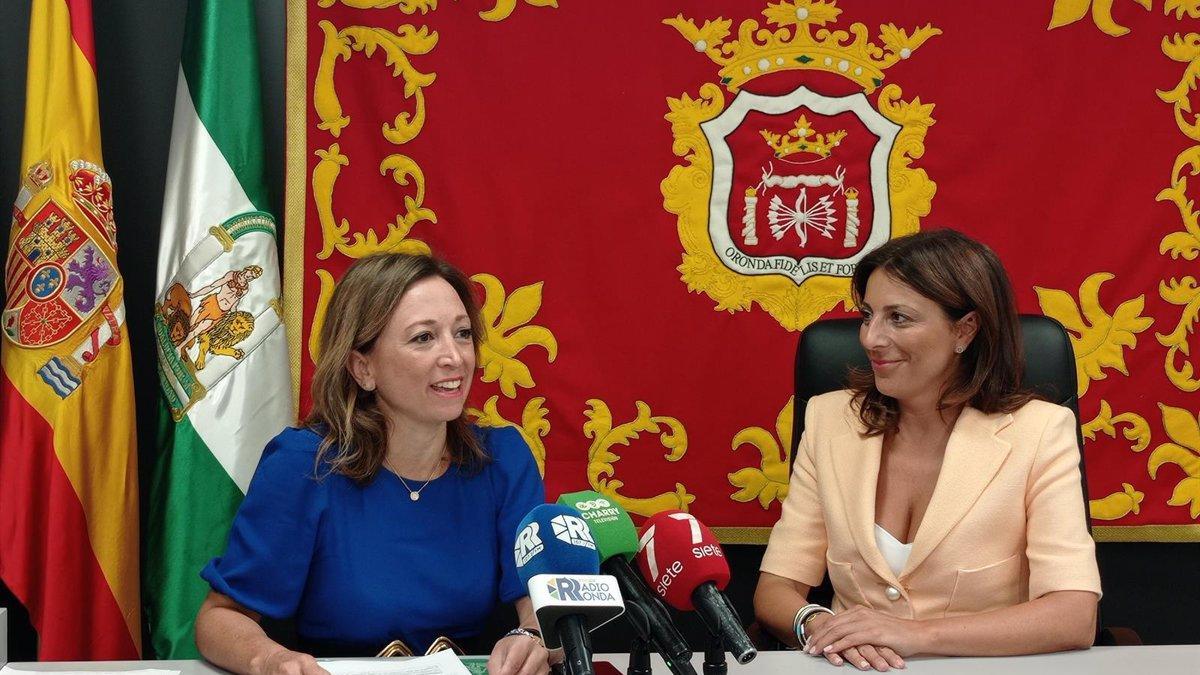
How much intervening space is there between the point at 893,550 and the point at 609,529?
3.02ft

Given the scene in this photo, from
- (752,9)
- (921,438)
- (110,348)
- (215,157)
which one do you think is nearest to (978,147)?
(752,9)

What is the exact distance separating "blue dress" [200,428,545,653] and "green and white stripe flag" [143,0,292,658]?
2.27ft

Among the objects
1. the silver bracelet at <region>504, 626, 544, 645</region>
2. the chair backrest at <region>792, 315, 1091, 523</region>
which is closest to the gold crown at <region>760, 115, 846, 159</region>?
the chair backrest at <region>792, 315, 1091, 523</region>

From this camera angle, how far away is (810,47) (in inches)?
116

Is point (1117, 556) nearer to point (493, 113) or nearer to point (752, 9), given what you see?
point (752, 9)

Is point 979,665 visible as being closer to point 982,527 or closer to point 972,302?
point 982,527

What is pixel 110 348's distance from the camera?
2.59 metres

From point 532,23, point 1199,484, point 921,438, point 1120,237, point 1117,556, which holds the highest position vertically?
point 532,23

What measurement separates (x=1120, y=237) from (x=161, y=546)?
2.46 meters

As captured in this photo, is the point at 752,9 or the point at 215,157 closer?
the point at 215,157

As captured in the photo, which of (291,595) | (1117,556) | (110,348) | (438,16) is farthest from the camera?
(1117,556)

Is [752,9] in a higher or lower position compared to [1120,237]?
higher

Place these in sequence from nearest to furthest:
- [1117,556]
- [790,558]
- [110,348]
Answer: [790,558] → [110,348] → [1117,556]

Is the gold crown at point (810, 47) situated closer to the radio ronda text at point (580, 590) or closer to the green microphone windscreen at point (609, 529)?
the green microphone windscreen at point (609, 529)
